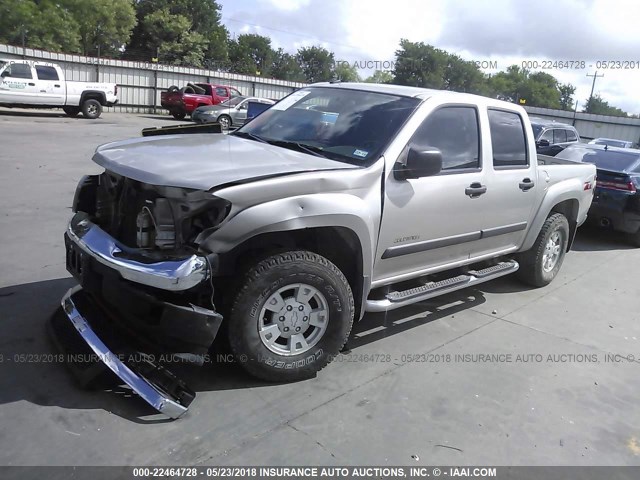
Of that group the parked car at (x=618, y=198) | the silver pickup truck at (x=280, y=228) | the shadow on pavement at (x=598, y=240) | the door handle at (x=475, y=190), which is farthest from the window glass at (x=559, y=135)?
the door handle at (x=475, y=190)

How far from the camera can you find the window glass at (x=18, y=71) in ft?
62.9

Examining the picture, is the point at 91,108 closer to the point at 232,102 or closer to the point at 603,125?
the point at 232,102

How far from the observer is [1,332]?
3883 millimetres

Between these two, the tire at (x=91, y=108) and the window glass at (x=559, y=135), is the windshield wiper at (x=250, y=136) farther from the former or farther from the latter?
the tire at (x=91, y=108)

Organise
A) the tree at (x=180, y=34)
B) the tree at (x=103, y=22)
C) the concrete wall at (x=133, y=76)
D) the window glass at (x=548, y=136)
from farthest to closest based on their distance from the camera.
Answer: the tree at (x=180, y=34)
the tree at (x=103, y=22)
the concrete wall at (x=133, y=76)
the window glass at (x=548, y=136)

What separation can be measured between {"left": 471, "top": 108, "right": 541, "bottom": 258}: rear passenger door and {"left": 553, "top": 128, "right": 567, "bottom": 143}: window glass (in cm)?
1130

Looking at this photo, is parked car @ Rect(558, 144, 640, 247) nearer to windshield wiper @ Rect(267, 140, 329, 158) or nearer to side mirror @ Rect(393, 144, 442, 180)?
side mirror @ Rect(393, 144, 442, 180)

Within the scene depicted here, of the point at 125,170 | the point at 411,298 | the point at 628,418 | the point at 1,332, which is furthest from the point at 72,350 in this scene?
the point at 628,418

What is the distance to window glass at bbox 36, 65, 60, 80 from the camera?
65.6 feet

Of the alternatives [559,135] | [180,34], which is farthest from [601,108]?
[559,135]

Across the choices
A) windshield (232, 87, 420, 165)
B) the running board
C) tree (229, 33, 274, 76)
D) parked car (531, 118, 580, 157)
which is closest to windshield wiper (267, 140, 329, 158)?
windshield (232, 87, 420, 165)

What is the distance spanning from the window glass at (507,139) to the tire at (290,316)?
2147 mm

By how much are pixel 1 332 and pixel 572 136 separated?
16410 millimetres

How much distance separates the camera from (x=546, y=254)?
5.95 metres
